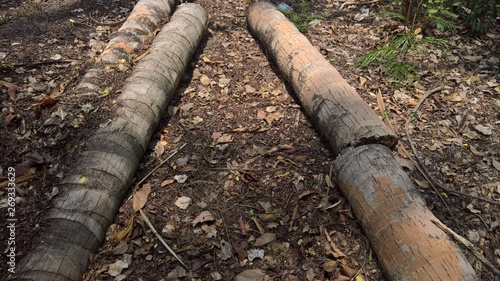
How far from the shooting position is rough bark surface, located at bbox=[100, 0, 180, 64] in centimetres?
401

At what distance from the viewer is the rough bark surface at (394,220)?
7.41ft

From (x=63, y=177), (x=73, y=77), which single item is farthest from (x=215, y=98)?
(x=63, y=177)

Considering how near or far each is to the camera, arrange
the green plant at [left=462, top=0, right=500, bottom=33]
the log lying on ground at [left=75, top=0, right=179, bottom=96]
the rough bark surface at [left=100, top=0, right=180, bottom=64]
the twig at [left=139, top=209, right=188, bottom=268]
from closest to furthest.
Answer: the twig at [left=139, top=209, right=188, bottom=268] → the log lying on ground at [left=75, top=0, right=179, bottom=96] → the rough bark surface at [left=100, top=0, right=180, bottom=64] → the green plant at [left=462, top=0, right=500, bottom=33]

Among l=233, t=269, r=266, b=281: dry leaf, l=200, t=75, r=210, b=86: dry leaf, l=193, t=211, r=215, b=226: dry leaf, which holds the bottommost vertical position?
l=233, t=269, r=266, b=281: dry leaf

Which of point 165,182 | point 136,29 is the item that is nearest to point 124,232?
point 165,182

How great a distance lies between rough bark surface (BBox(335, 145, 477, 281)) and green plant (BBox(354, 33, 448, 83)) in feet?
5.18

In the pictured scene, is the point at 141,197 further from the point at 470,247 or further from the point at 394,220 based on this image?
the point at 470,247

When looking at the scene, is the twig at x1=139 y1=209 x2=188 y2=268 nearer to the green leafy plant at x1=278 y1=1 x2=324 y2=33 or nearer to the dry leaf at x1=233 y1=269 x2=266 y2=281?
the dry leaf at x1=233 y1=269 x2=266 y2=281

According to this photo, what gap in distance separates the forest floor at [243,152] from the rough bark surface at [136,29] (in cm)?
31

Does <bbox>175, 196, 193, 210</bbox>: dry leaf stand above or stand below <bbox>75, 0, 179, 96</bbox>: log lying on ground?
below

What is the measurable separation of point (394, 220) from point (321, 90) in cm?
154

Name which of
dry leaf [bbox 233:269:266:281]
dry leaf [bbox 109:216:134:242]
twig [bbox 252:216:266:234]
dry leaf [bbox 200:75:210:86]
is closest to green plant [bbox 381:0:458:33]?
dry leaf [bbox 200:75:210:86]

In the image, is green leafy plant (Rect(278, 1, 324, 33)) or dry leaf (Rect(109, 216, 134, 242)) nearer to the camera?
dry leaf (Rect(109, 216, 134, 242))

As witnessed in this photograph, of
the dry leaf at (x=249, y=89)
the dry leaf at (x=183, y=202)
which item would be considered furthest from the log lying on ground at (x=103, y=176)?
the dry leaf at (x=249, y=89)
